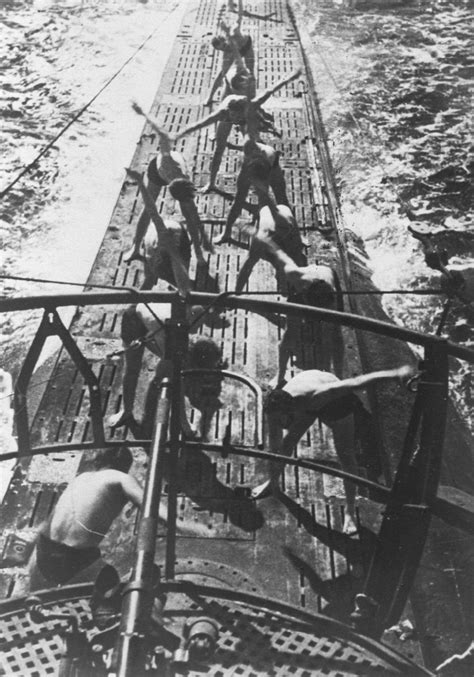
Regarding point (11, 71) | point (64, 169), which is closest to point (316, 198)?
point (64, 169)

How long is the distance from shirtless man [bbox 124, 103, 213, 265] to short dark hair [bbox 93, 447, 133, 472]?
2978mm

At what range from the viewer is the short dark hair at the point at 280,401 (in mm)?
5668

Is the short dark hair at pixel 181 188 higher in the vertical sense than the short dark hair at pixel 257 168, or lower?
lower

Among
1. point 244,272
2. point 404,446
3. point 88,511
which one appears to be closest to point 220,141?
point 244,272

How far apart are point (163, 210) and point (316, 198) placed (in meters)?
2.49

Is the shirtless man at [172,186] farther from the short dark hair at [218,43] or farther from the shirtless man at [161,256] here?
the short dark hair at [218,43]

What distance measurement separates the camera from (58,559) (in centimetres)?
545

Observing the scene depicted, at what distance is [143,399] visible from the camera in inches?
300

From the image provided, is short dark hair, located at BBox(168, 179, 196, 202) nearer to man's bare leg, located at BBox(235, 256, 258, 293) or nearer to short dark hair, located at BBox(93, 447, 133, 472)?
man's bare leg, located at BBox(235, 256, 258, 293)

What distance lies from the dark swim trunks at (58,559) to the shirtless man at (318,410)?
1.82 m

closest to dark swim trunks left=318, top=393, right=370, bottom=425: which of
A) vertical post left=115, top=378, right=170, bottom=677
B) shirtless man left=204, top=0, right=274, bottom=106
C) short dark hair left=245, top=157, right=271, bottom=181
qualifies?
vertical post left=115, top=378, right=170, bottom=677

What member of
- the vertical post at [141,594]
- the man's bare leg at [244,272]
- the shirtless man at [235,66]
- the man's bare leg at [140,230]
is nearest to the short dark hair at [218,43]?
the shirtless man at [235,66]

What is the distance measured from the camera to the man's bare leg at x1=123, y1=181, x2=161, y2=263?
9.33 m

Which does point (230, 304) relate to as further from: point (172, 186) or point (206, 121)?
point (206, 121)
